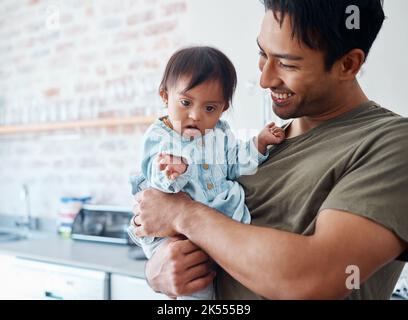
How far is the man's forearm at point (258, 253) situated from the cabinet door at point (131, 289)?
1.02 metres

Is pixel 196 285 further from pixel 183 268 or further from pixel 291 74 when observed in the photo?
pixel 291 74

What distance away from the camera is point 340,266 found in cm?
70

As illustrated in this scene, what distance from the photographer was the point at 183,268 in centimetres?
92

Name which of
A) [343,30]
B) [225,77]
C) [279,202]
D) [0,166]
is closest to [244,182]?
[279,202]

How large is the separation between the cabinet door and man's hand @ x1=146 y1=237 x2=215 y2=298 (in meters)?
0.84

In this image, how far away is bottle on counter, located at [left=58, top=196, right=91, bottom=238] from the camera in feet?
8.83

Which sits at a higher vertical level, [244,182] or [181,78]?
[181,78]

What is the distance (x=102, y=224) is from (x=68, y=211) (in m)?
0.40

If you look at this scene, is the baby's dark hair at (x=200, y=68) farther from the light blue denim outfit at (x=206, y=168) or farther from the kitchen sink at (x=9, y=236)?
the kitchen sink at (x=9, y=236)

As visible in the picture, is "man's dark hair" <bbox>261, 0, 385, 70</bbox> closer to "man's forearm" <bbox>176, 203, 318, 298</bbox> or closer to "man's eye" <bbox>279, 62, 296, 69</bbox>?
"man's eye" <bbox>279, 62, 296, 69</bbox>

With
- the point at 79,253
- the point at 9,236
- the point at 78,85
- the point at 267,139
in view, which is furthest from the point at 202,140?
the point at 9,236

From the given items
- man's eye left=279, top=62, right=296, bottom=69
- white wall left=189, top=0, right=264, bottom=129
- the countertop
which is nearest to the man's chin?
man's eye left=279, top=62, right=296, bottom=69

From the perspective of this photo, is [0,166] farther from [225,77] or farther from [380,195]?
[380,195]
